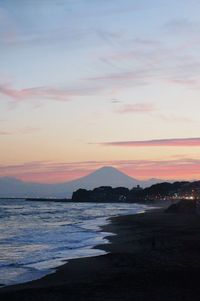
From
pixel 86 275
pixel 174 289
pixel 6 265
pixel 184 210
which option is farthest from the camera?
pixel 184 210

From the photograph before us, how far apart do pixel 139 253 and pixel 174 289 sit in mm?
10668

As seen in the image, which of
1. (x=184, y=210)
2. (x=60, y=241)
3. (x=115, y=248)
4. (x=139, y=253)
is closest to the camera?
(x=139, y=253)

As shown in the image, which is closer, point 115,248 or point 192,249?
point 192,249

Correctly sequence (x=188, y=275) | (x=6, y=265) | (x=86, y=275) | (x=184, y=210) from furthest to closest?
1. (x=184, y=210)
2. (x=6, y=265)
3. (x=86, y=275)
4. (x=188, y=275)

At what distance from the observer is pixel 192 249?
25234 mm

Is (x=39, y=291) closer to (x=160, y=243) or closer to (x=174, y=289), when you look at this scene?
(x=174, y=289)

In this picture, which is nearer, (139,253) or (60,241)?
(139,253)

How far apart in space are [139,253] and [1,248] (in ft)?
28.8

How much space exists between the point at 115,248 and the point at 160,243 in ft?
8.66

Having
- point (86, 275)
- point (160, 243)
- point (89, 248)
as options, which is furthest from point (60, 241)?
point (86, 275)

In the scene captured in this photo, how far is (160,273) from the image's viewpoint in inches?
691

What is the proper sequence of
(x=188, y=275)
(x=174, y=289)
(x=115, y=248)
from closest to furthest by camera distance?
1. (x=174, y=289)
2. (x=188, y=275)
3. (x=115, y=248)

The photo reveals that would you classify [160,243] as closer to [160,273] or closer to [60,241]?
[60,241]

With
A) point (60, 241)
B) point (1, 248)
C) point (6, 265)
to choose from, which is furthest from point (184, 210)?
point (6, 265)
